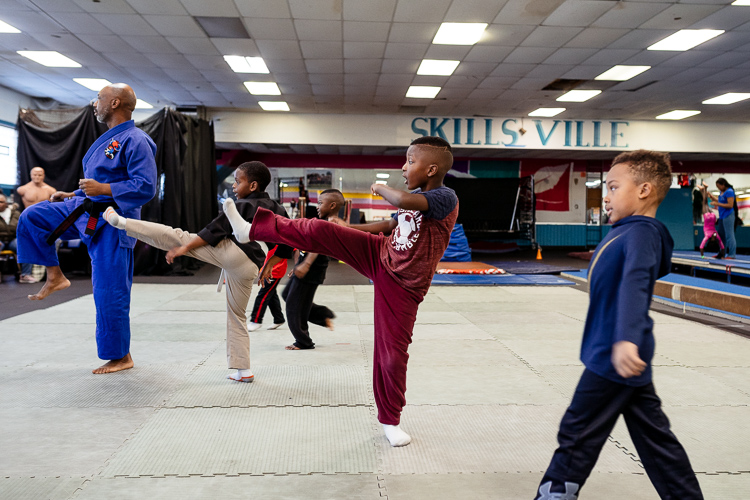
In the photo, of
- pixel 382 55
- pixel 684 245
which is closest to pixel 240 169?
pixel 382 55

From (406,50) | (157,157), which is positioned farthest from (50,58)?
(406,50)

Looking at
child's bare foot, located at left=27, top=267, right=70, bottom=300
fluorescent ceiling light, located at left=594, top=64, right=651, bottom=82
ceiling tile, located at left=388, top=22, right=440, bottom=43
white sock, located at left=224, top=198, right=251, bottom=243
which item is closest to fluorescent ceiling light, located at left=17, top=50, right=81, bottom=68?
ceiling tile, located at left=388, top=22, right=440, bottom=43

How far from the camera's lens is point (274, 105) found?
12727 millimetres

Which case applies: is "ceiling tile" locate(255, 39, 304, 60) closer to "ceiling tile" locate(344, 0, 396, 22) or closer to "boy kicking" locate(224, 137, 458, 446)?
"ceiling tile" locate(344, 0, 396, 22)

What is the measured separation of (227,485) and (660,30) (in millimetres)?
8681

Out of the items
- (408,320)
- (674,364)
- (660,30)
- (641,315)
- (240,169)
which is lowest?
(674,364)

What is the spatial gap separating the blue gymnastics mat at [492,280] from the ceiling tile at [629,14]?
13.1ft

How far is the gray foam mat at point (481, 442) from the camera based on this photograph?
1958 millimetres

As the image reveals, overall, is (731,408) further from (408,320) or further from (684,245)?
(684,245)

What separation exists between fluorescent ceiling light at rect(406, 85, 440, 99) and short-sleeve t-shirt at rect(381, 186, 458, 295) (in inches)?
368

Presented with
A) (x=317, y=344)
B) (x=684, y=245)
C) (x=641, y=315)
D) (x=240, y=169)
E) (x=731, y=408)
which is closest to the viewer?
(x=641, y=315)

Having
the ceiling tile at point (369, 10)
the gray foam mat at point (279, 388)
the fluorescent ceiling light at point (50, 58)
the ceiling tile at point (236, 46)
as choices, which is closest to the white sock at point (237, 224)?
the gray foam mat at point (279, 388)

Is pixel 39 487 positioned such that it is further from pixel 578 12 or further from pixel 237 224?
pixel 578 12

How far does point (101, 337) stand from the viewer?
9.88 feet
